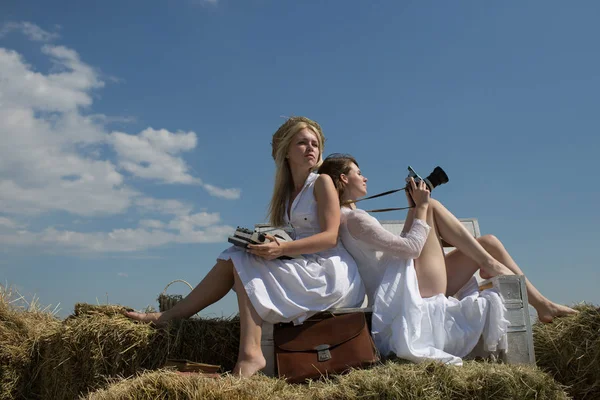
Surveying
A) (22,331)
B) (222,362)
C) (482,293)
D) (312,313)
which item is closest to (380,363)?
(312,313)

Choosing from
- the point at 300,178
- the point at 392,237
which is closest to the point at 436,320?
the point at 392,237

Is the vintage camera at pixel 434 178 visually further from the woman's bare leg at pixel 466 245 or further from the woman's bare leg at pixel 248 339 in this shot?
the woman's bare leg at pixel 248 339

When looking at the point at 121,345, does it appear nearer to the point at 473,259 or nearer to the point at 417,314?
the point at 417,314

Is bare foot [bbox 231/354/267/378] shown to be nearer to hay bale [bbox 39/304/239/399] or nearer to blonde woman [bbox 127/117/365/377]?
blonde woman [bbox 127/117/365/377]

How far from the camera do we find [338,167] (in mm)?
4266

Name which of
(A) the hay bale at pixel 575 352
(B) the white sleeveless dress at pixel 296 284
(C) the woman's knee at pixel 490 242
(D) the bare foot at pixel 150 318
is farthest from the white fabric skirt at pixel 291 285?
(A) the hay bale at pixel 575 352

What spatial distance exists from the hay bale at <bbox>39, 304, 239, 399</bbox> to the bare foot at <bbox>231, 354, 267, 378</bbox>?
608 mm

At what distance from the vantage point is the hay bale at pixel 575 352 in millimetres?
3799

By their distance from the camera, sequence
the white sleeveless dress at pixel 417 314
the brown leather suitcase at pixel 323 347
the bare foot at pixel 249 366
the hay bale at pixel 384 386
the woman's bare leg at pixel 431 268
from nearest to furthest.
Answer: the hay bale at pixel 384 386
the bare foot at pixel 249 366
the brown leather suitcase at pixel 323 347
the white sleeveless dress at pixel 417 314
the woman's bare leg at pixel 431 268

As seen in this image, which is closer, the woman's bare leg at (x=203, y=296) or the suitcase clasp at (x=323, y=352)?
the suitcase clasp at (x=323, y=352)

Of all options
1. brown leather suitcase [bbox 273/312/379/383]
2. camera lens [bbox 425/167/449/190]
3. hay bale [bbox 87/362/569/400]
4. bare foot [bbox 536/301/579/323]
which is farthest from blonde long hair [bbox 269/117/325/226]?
bare foot [bbox 536/301/579/323]

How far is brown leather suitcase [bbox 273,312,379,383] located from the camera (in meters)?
3.39

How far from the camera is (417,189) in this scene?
406 cm

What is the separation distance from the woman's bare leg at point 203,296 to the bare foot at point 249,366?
60 centimetres
